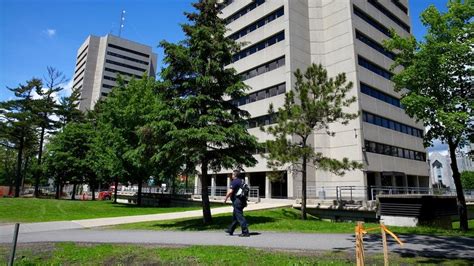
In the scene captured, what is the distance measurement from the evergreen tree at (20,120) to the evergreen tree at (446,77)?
1710 inches

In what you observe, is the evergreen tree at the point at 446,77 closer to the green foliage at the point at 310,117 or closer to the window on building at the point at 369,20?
the green foliage at the point at 310,117

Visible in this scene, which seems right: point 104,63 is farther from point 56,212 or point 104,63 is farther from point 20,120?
point 56,212

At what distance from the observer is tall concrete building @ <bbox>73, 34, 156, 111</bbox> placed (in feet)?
389

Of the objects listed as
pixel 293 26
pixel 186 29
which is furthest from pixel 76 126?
pixel 186 29

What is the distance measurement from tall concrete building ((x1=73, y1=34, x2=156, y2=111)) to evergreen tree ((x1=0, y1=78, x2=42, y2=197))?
7081cm

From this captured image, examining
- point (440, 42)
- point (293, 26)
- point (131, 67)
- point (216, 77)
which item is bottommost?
point (216, 77)

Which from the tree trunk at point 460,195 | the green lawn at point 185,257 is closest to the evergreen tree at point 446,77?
the tree trunk at point 460,195

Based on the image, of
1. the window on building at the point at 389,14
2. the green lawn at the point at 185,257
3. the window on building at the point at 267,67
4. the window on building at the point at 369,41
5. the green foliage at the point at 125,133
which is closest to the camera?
the green lawn at the point at 185,257

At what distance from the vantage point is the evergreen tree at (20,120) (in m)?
42.0

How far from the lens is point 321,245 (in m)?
8.07

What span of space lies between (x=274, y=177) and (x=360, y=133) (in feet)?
60.1

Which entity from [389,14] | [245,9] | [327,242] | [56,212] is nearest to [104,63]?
[245,9]

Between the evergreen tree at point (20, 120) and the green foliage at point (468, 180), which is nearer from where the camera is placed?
the evergreen tree at point (20, 120)

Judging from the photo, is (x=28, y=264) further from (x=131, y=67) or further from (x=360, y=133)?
(x=131, y=67)
